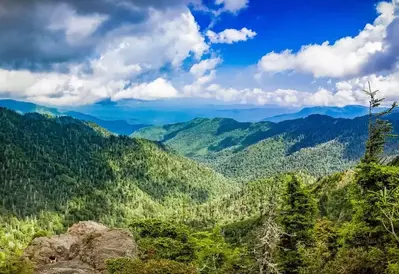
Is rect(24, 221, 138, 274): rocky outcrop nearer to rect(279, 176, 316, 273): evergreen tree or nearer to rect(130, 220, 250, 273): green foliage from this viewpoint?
rect(130, 220, 250, 273): green foliage

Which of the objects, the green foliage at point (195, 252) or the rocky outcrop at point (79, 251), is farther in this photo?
the green foliage at point (195, 252)

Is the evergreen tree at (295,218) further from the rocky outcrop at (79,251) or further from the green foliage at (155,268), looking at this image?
the rocky outcrop at (79,251)

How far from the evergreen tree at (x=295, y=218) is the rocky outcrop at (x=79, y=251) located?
24.7 m

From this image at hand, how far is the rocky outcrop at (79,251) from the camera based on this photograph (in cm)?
5408

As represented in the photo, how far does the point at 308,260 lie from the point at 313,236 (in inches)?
234

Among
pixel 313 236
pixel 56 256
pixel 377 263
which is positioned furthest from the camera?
pixel 56 256

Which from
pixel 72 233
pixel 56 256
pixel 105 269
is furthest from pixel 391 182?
pixel 72 233

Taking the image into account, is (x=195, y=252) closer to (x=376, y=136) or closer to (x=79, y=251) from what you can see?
(x=79, y=251)

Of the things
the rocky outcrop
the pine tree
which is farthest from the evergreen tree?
the rocky outcrop

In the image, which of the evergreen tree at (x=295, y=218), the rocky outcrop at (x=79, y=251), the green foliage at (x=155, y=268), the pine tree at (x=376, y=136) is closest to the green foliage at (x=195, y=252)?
the rocky outcrop at (x=79, y=251)

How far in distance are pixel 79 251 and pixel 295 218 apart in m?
37.5

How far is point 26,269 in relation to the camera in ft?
155

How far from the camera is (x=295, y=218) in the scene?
2242 inches

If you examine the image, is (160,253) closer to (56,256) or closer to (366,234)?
(56,256)
